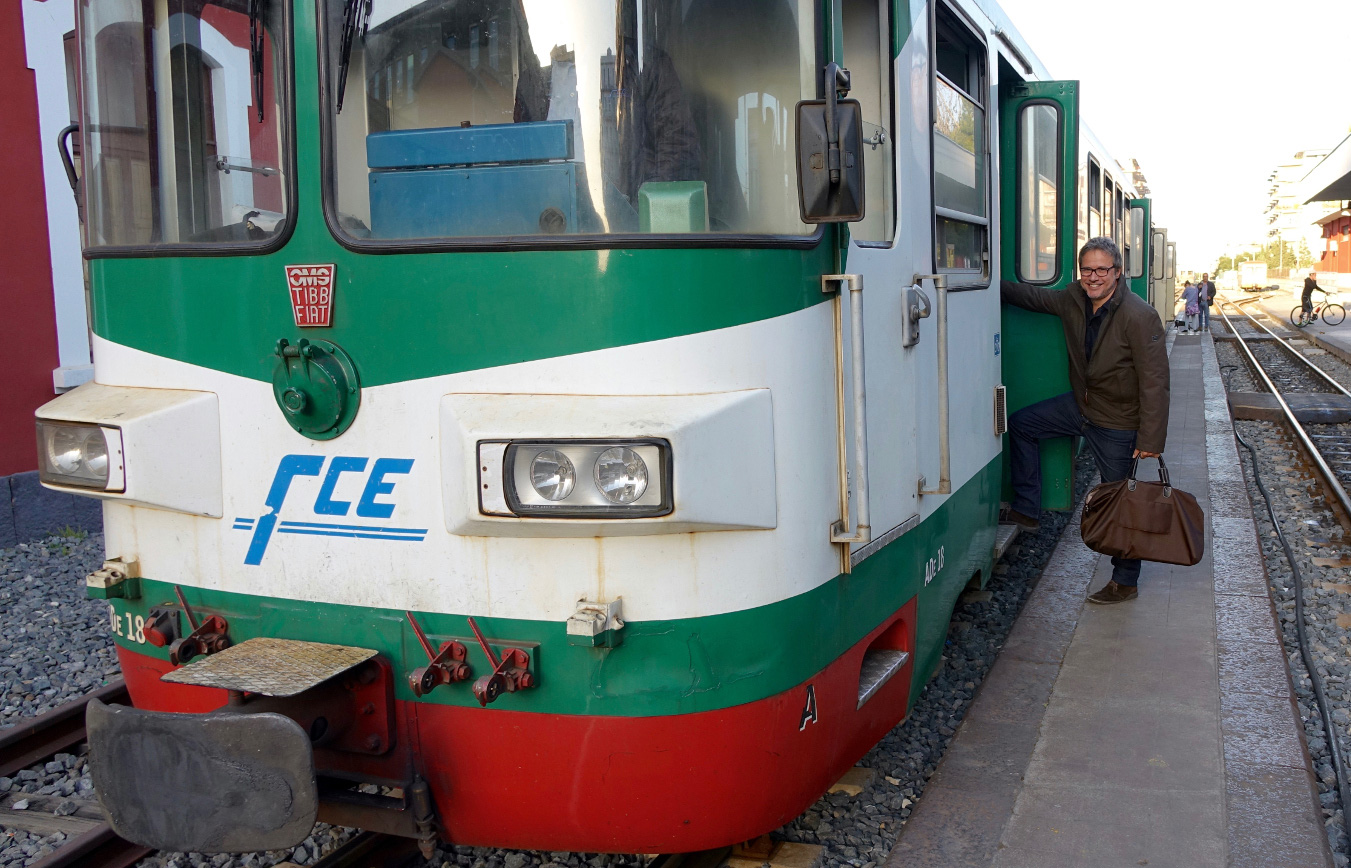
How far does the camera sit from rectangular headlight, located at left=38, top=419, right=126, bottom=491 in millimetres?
2855

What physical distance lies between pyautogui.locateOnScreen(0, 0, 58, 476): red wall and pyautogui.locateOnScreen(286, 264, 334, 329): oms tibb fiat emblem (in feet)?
19.0

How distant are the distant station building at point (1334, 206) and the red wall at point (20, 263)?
130ft

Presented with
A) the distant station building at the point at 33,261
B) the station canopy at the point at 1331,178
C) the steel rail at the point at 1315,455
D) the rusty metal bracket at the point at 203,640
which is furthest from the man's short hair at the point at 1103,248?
the station canopy at the point at 1331,178

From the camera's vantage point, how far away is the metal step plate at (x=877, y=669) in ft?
10.7

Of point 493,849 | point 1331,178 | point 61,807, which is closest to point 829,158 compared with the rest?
point 493,849

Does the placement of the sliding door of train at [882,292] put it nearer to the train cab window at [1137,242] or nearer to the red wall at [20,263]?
the red wall at [20,263]

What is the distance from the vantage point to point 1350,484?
914 cm

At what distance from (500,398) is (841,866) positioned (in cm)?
173

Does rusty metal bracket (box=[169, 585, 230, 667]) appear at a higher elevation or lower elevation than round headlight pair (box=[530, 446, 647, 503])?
lower

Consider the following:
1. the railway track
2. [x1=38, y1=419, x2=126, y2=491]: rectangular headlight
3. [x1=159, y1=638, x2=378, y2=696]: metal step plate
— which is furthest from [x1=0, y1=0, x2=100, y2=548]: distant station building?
[x1=159, y1=638, x2=378, y2=696]: metal step plate

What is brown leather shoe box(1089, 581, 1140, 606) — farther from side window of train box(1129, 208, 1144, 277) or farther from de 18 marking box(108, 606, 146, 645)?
side window of train box(1129, 208, 1144, 277)

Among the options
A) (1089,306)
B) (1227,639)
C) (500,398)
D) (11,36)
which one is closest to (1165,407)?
(1089,306)

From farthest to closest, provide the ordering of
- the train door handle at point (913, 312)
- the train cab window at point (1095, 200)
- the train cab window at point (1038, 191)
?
the train cab window at point (1095, 200) < the train cab window at point (1038, 191) < the train door handle at point (913, 312)

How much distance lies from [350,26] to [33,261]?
611 cm
